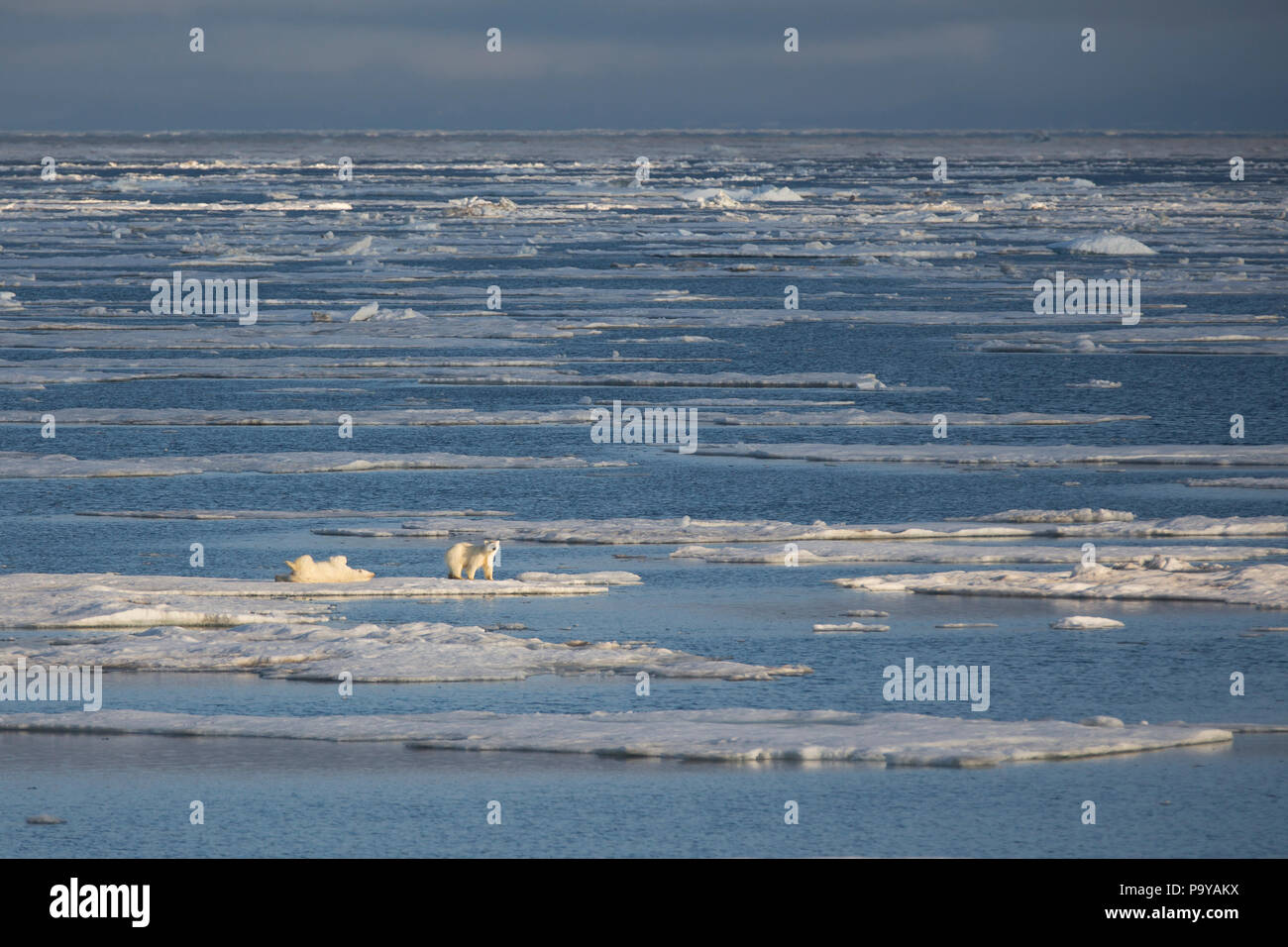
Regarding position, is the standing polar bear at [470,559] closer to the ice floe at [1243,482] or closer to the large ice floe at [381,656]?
the large ice floe at [381,656]

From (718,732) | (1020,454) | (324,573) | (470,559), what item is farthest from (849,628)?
(1020,454)

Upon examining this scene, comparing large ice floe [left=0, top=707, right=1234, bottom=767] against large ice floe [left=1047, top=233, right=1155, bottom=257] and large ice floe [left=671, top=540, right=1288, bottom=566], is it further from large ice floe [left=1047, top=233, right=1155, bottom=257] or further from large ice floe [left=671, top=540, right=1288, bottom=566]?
large ice floe [left=1047, top=233, right=1155, bottom=257]

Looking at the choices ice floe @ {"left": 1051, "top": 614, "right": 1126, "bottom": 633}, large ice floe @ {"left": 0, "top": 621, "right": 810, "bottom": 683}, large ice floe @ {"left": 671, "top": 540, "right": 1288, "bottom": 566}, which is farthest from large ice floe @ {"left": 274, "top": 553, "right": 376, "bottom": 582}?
ice floe @ {"left": 1051, "top": 614, "right": 1126, "bottom": 633}

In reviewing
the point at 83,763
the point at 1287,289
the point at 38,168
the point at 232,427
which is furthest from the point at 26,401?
the point at 38,168

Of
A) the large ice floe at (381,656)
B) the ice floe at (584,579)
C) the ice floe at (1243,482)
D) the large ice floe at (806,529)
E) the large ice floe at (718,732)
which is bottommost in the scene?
the large ice floe at (718,732)

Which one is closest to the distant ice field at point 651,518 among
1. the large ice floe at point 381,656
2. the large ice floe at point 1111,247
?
the large ice floe at point 381,656

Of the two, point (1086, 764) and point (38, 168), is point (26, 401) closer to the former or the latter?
point (1086, 764)
